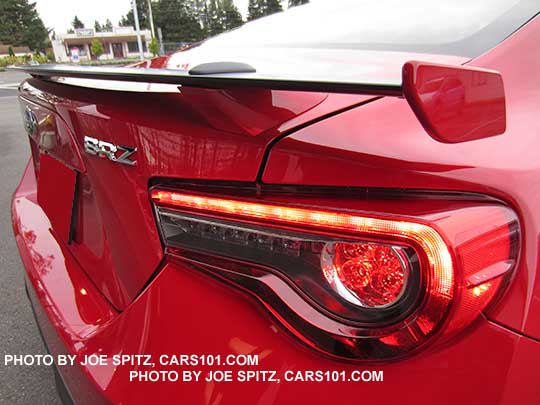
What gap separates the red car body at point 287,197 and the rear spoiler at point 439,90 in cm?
3

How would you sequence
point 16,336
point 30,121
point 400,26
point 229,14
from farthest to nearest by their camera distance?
point 229,14 < point 16,336 < point 30,121 < point 400,26

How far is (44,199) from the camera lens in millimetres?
1626

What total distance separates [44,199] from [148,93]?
97cm

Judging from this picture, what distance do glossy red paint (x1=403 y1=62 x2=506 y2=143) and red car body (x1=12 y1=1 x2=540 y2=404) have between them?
2cm

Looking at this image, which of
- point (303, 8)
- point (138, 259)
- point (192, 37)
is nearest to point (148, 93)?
point (138, 259)

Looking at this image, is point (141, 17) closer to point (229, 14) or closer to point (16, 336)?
point (229, 14)

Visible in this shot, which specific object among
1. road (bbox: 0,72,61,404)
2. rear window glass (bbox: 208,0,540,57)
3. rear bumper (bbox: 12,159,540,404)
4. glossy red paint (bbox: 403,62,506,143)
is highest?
rear window glass (bbox: 208,0,540,57)

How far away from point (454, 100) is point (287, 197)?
317mm

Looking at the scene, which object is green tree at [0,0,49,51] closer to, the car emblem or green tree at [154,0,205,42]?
green tree at [154,0,205,42]

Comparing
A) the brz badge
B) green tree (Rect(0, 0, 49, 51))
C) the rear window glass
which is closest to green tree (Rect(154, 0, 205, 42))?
green tree (Rect(0, 0, 49, 51))

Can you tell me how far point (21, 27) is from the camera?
2820 inches

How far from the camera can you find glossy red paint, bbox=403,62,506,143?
57cm

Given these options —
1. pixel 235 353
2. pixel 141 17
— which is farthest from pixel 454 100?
pixel 141 17

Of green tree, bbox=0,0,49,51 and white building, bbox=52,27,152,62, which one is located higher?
green tree, bbox=0,0,49,51
